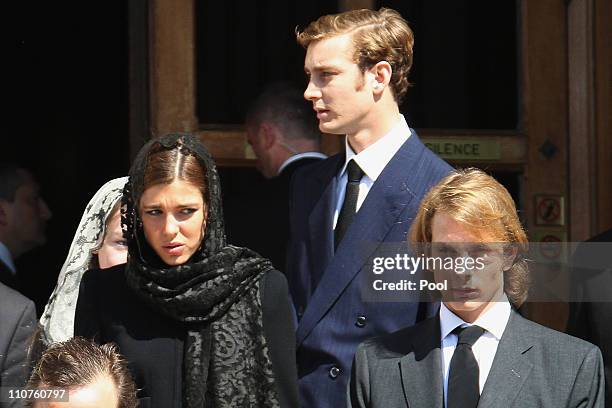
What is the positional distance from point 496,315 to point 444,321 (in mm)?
134

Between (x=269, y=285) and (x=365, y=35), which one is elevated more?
(x=365, y=35)

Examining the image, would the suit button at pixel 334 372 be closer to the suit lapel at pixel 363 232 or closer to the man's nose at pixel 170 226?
the suit lapel at pixel 363 232

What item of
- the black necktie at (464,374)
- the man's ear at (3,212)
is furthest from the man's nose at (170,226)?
the man's ear at (3,212)

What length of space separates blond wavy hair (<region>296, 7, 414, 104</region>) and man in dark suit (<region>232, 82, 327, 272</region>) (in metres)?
0.79

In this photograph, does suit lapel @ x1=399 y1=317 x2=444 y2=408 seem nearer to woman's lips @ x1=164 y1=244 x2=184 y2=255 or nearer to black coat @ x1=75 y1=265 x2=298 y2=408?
black coat @ x1=75 y1=265 x2=298 y2=408

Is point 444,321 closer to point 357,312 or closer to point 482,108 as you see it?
point 357,312

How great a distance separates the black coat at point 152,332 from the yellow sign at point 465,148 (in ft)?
6.48

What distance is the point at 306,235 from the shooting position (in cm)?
412

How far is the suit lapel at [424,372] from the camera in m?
3.40

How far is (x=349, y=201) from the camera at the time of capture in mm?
4082

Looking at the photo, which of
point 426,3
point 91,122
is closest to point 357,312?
point 426,3

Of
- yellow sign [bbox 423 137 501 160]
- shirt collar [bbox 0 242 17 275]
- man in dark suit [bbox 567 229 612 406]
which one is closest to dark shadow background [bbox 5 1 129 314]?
shirt collar [bbox 0 242 17 275]

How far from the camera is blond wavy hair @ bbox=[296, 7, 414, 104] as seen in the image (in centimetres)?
412

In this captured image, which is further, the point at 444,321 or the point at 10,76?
the point at 10,76
